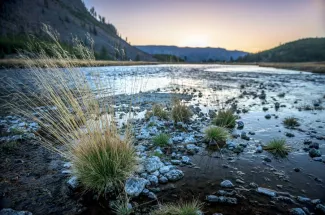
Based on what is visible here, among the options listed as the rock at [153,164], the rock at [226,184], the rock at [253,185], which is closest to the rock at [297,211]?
the rock at [253,185]

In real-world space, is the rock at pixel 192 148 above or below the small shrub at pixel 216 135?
below

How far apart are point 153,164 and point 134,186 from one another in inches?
37.3

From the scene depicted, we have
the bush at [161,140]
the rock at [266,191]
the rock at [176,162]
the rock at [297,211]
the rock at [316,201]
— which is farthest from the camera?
the bush at [161,140]

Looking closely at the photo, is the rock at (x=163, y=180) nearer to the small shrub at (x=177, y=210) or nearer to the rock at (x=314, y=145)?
the small shrub at (x=177, y=210)

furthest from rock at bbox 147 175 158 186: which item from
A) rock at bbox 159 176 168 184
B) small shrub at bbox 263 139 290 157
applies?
small shrub at bbox 263 139 290 157

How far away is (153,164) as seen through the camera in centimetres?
466

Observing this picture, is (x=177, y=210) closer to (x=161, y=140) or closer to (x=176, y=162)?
(x=176, y=162)

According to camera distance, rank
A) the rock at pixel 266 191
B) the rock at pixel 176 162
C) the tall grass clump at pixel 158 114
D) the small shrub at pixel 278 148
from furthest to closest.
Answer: the tall grass clump at pixel 158 114, the small shrub at pixel 278 148, the rock at pixel 176 162, the rock at pixel 266 191

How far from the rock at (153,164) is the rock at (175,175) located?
0.35 m

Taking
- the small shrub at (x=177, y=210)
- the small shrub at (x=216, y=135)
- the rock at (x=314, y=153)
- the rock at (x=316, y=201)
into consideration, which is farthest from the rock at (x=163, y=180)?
the rock at (x=314, y=153)

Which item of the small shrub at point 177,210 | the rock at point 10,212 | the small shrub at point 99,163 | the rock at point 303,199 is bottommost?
the rock at point 303,199

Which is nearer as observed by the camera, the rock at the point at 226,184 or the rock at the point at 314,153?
the rock at the point at 226,184

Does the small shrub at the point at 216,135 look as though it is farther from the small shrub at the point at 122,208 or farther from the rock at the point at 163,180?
the small shrub at the point at 122,208

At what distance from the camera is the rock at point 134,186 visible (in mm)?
3691
